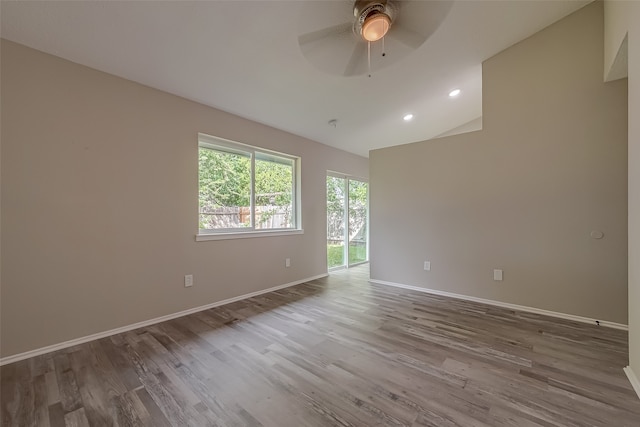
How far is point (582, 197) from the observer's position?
2576mm

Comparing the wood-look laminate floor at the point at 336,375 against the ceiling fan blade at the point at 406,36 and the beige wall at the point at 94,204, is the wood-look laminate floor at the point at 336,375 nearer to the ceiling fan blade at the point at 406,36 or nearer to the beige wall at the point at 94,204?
the beige wall at the point at 94,204

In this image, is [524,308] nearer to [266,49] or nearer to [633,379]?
[633,379]

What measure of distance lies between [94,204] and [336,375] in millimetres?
2534

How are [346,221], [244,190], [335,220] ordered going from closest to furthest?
1. [244,190]
2. [335,220]
3. [346,221]

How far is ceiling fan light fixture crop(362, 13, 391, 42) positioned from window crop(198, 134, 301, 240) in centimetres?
223

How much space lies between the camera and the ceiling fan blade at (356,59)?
1.90 m

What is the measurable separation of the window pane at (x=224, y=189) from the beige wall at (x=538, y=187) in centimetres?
246

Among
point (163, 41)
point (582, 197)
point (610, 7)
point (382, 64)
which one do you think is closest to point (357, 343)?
point (382, 64)

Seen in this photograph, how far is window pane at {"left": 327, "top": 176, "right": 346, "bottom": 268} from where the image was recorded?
507 cm

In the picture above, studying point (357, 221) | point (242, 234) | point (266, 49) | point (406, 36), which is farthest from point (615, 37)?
point (357, 221)

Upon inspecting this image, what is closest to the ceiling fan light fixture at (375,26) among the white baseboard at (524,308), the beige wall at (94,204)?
the beige wall at (94,204)

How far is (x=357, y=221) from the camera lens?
5.71 m

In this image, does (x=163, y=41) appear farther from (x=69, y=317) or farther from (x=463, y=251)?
(x=463, y=251)

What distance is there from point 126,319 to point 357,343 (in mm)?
2231
